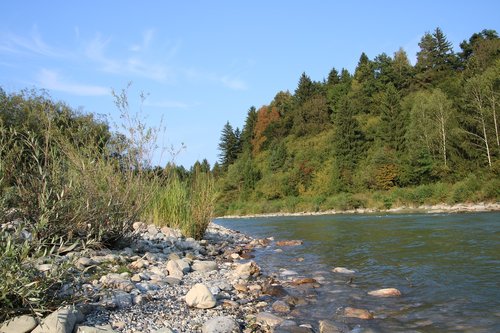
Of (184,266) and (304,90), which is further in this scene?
(304,90)

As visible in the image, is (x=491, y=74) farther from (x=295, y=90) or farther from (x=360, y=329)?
(x=295, y=90)

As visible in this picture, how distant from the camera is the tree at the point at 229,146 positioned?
85.1 meters

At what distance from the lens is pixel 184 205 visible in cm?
1078

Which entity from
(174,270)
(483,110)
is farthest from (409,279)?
(483,110)

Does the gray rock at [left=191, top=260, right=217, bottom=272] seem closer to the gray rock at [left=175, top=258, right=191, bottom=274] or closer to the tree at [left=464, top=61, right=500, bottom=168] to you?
the gray rock at [left=175, top=258, right=191, bottom=274]

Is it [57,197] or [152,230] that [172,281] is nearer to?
[57,197]

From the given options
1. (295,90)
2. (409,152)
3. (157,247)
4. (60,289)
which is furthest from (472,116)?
(295,90)

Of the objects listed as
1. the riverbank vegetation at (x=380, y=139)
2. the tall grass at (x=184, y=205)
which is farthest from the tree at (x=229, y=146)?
the tall grass at (x=184, y=205)

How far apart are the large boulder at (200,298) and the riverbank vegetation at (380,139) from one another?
13911mm

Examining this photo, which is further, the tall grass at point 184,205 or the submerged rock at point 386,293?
the tall grass at point 184,205

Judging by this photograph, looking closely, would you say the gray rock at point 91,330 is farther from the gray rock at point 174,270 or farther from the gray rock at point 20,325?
the gray rock at point 174,270

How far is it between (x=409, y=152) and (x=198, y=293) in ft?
138

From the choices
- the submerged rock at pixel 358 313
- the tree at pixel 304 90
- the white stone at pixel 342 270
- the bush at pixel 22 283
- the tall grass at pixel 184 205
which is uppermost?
the tree at pixel 304 90

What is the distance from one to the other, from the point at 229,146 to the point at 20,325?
271 ft
